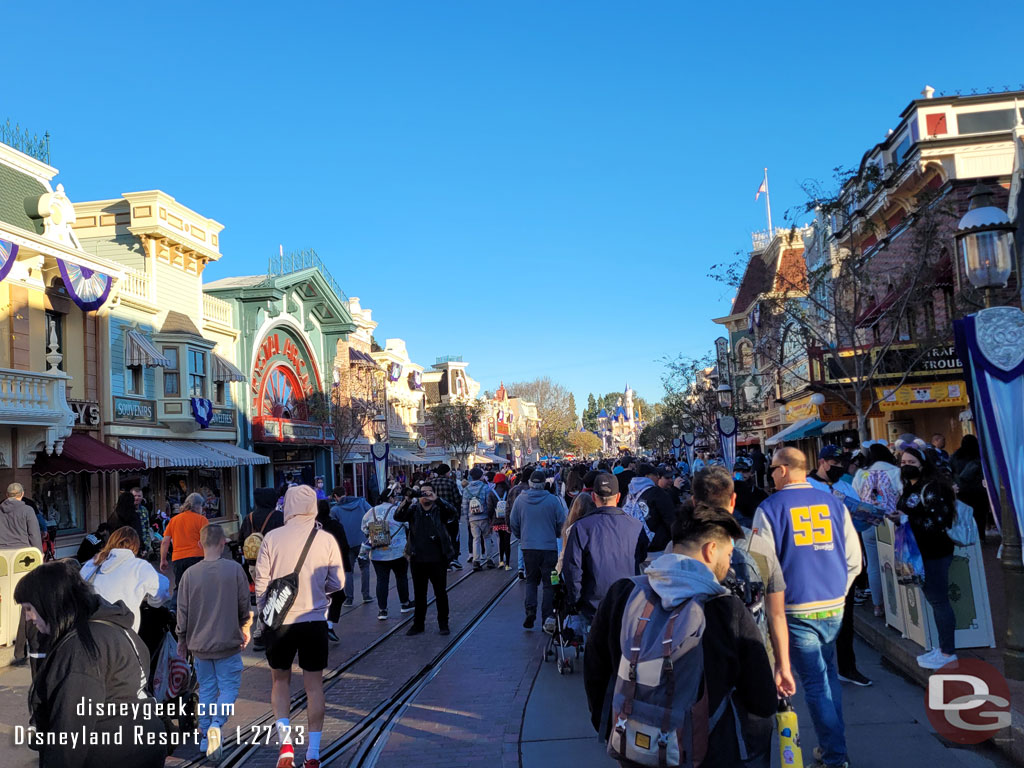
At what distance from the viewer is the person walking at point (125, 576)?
5.61 m

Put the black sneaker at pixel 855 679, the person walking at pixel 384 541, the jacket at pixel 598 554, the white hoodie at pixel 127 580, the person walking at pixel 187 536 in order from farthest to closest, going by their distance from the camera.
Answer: the person walking at pixel 384 541 < the person walking at pixel 187 536 < the black sneaker at pixel 855 679 < the jacket at pixel 598 554 < the white hoodie at pixel 127 580

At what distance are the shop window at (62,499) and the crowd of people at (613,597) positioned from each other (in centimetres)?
878

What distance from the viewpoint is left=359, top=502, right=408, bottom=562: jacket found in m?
10.7

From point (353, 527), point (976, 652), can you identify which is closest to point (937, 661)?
point (976, 652)

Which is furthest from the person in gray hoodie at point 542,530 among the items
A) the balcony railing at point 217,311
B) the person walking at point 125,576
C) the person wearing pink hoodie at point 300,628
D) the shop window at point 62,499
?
the balcony railing at point 217,311

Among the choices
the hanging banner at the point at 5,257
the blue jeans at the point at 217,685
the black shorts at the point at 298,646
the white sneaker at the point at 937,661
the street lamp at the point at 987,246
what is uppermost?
the hanging banner at the point at 5,257

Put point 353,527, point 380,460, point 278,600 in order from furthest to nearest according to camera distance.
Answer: point 380,460, point 353,527, point 278,600

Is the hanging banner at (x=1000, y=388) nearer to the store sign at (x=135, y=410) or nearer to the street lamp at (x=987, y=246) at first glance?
the street lamp at (x=987, y=246)

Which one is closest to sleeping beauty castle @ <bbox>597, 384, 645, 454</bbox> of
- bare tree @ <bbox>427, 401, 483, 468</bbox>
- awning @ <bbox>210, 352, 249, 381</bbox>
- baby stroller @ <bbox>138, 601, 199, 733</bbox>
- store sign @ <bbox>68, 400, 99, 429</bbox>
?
bare tree @ <bbox>427, 401, 483, 468</bbox>

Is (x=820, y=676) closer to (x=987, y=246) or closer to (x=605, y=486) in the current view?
(x=605, y=486)

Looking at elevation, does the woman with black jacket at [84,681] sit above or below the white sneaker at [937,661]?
above

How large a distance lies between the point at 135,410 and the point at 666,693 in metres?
22.7

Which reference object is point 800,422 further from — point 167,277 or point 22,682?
point 22,682

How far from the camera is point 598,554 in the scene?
6324 mm
